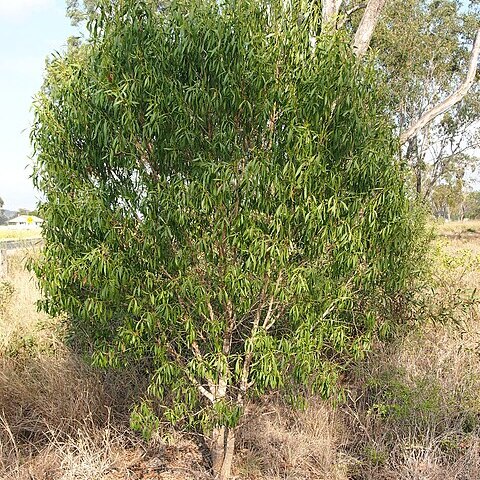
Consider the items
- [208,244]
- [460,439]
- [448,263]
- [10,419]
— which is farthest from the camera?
[448,263]

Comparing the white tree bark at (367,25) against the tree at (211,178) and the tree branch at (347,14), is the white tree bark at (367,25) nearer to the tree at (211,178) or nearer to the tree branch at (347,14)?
the tree branch at (347,14)

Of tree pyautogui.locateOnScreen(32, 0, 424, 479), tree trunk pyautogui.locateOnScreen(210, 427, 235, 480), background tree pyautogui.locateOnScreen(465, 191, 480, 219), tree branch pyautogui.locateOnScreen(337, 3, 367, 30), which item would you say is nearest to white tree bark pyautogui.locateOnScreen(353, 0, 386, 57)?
tree branch pyautogui.locateOnScreen(337, 3, 367, 30)

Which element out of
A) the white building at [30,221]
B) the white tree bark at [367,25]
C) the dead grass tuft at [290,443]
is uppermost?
the white tree bark at [367,25]

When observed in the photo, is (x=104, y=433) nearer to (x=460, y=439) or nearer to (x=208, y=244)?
(x=208, y=244)

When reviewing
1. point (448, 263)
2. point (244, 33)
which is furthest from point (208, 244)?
point (448, 263)

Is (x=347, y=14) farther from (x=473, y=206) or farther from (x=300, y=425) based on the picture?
(x=473, y=206)

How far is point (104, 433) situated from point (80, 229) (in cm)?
220

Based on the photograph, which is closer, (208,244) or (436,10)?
(208,244)

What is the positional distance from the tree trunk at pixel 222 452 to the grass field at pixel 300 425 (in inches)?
7.5

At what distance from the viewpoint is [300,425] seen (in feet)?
15.8

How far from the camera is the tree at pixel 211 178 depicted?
10.8 feet

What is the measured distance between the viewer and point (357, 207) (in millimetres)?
3488

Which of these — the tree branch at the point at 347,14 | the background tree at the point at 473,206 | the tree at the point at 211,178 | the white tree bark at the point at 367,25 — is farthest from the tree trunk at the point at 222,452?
the background tree at the point at 473,206

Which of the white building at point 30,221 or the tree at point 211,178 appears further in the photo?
the white building at point 30,221
